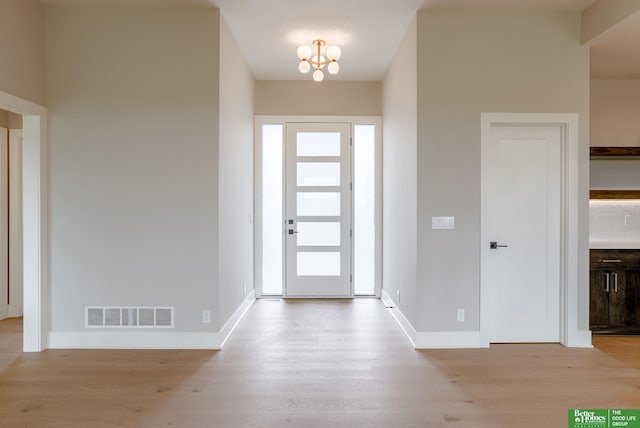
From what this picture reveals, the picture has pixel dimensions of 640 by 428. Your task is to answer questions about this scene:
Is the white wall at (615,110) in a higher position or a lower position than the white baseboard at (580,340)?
higher

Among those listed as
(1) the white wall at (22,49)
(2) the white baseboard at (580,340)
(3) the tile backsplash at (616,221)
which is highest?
(1) the white wall at (22,49)

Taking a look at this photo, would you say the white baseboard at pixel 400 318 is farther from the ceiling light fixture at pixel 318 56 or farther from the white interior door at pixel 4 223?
the white interior door at pixel 4 223

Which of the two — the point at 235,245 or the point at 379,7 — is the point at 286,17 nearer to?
the point at 379,7

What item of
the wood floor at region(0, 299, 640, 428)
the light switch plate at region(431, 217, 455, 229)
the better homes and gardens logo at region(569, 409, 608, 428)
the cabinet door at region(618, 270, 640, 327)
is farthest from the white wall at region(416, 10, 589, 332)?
the cabinet door at region(618, 270, 640, 327)

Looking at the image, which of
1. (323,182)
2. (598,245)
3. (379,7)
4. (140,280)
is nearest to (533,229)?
(598,245)

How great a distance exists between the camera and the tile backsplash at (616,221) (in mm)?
4871

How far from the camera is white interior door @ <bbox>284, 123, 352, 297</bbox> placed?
19.5 ft

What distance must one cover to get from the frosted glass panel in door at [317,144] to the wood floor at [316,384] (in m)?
2.77

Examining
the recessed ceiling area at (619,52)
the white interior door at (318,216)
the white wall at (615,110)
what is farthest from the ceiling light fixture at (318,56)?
the white wall at (615,110)

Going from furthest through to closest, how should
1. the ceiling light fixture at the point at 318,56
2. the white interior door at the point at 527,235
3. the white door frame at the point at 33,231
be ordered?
the ceiling light fixture at the point at 318,56 → the white interior door at the point at 527,235 → the white door frame at the point at 33,231

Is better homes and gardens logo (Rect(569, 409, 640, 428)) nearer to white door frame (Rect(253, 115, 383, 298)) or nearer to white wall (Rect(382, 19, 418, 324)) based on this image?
white wall (Rect(382, 19, 418, 324))

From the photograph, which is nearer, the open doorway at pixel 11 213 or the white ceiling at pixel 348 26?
the white ceiling at pixel 348 26

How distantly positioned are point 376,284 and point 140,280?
333 centimetres

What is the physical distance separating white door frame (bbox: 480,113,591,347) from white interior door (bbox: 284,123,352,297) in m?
2.44
